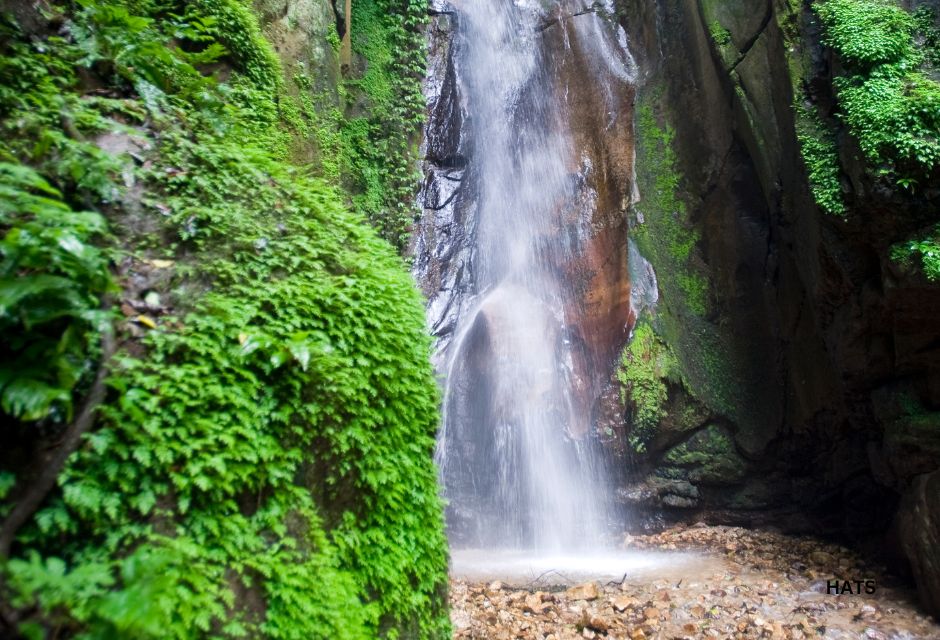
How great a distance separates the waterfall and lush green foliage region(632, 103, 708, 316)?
21.5 inches

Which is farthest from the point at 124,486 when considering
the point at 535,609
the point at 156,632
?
the point at 535,609

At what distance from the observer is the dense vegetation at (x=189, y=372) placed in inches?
86.0

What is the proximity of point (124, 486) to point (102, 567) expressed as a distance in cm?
38

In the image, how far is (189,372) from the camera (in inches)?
106

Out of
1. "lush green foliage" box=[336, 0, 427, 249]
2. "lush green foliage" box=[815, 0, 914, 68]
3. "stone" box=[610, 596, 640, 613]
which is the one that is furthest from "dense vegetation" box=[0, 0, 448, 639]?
"lush green foliage" box=[815, 0, 914, 68]

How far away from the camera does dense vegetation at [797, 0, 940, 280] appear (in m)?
5.64

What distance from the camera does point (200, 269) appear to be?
3.21 meters

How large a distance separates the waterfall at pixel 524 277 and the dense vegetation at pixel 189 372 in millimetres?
5829

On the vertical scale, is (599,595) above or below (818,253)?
below

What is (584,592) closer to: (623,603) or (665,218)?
(623,603)

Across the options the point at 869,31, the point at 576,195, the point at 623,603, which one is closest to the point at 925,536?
the point at 623,603

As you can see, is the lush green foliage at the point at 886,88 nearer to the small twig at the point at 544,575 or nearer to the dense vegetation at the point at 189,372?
the dense vegetation at the point at 189,372

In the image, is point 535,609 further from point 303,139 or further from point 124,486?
point 303,139

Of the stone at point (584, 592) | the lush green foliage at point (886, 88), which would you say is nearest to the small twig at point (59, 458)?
the stone at point (584, 592)
